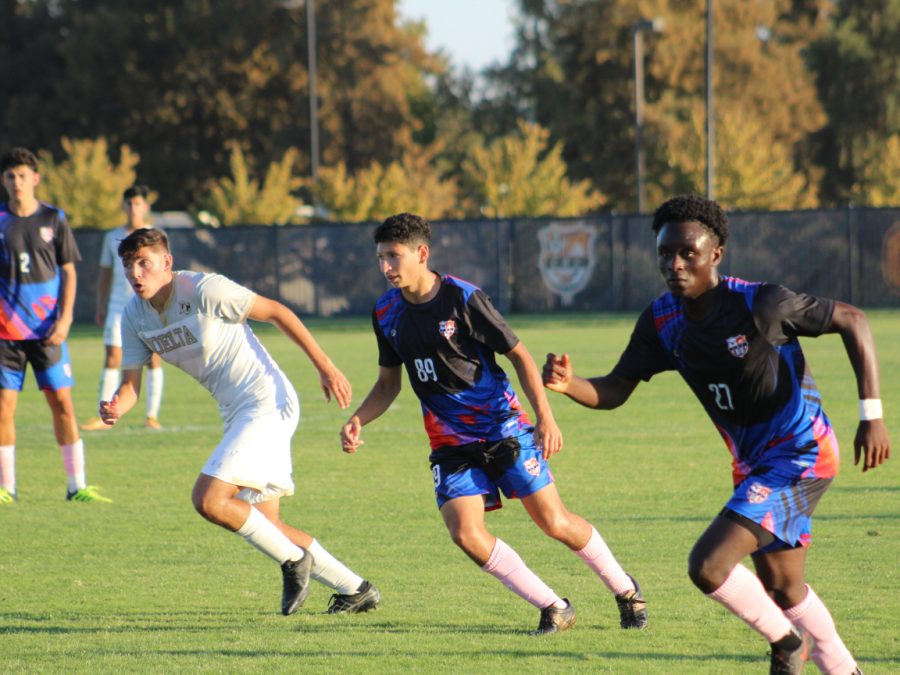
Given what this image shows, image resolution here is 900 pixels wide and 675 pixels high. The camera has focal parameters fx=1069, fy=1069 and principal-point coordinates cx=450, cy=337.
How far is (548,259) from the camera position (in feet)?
85.2

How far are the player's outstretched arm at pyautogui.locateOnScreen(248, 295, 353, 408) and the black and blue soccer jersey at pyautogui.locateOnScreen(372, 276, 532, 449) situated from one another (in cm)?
38

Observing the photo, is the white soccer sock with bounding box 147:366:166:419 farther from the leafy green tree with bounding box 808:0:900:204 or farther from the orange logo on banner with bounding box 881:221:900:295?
the leafy green tree with bounding box 808:0:900:204

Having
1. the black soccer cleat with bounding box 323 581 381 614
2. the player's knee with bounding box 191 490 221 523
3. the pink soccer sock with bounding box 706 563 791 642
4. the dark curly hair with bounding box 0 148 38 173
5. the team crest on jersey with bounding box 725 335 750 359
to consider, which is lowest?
the black soccer cleat with bounding box 323 581 381 614

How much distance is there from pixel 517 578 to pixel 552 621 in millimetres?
241

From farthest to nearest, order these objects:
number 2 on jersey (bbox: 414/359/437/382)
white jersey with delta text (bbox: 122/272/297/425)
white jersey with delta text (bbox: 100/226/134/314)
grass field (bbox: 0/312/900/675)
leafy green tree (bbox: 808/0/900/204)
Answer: leafy green tree (bbox: 808/0/900/204), white jersey with delta text (bbox: 100/226/134/314), white jersey with delta text (bbox: 122/272/297/425), number 2 on jersey (bbox: 414/359/437/382), grass field (bbox: 0/312/900/675)

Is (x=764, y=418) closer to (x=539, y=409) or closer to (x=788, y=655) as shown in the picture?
(x=788, y=655)

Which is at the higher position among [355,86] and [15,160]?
[355,86]

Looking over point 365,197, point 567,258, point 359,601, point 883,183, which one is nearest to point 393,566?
point 359,601

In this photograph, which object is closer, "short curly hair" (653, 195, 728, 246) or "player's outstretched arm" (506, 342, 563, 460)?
"short curly hair" (653, 195, 728, 246)

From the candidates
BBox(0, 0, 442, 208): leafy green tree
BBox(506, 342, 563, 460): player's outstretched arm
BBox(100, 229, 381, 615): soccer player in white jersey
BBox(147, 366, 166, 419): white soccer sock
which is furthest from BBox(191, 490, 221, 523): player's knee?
BBox(0, 0, 442, 208): leafy green tree

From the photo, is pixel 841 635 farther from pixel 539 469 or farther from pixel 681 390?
pixel 681 390

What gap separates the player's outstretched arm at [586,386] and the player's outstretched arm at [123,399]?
2278 millimetres

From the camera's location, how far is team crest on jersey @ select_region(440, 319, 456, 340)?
4871mm

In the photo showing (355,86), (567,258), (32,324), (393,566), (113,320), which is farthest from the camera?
(355,86)
